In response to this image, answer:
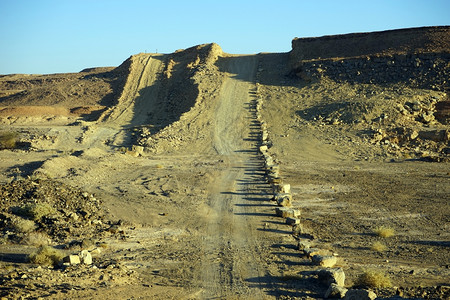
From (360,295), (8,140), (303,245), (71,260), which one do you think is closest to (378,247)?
(303,245)

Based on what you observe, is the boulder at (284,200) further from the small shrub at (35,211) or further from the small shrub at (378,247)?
the small shrub at (35,211)

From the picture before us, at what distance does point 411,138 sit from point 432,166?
5103mm

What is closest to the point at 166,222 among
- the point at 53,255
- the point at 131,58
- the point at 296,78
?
the point at 53,255

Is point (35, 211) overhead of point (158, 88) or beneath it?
beneath

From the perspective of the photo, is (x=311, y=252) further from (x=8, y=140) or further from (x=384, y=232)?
(x=8, y=140)

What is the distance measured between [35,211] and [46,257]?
3587 mm

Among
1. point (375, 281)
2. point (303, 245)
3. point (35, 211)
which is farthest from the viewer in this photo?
point (35, 211)

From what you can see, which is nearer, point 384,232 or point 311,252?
point 311,252

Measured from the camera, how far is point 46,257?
414 inches

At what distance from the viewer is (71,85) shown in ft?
167

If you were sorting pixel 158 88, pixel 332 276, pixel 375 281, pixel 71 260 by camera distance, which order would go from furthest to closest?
1. pixel 158 88
2. pixel 71 260
3. pixel 332 276
4. pixel 375 281

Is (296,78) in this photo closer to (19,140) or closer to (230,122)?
(230,122)

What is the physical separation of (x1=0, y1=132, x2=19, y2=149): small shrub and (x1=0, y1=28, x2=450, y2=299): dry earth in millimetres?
383

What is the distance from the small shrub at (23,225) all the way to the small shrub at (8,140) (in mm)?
17964
